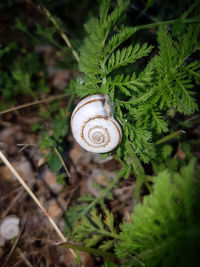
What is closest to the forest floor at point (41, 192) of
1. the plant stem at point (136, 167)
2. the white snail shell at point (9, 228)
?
the white snail shell at point (9, 228)

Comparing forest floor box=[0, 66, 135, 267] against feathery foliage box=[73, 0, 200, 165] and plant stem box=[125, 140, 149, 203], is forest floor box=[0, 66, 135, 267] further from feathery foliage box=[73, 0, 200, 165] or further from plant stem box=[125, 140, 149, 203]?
feathery foliage box=[73, 0, 200, 165]

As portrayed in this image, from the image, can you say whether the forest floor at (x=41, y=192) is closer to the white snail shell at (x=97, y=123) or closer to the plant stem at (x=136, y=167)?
the plant stem at (x=136, y=167)

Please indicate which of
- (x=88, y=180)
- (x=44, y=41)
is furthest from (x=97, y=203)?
(x=44, y=41)

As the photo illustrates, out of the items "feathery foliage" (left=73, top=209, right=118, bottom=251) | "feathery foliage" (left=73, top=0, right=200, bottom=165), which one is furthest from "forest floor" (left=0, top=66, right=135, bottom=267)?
"feathery foliage" (left=73, top=0, right=200, bottom=165)

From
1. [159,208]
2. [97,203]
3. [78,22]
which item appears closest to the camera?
[159,208]

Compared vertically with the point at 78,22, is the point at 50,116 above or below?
below

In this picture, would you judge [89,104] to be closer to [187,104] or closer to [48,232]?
[187,104]

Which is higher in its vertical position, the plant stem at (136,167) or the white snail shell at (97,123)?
the white snail shell at (97,123)
